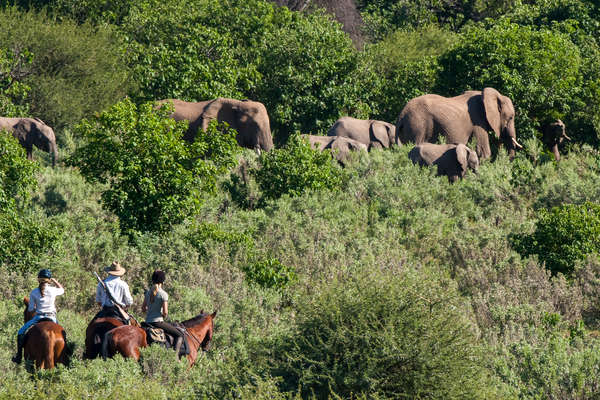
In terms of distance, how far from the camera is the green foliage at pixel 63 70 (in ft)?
90.5

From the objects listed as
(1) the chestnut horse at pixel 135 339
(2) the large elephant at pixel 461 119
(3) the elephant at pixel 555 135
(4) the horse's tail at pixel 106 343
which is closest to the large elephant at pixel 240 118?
(2) the large elephant at pixel 461 119

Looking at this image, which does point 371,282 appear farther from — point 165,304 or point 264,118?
point 264,118

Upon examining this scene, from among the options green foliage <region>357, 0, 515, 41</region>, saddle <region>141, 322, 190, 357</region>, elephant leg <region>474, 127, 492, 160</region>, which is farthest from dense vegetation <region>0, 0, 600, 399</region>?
green foliage <region>357, 0, 515, 41</region>

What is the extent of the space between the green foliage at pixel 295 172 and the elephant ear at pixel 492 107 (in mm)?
6389

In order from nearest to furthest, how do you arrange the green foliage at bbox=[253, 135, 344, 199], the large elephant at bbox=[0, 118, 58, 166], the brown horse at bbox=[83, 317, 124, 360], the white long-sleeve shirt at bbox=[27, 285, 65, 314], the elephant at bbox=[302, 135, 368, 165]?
1. the brown horse at bbox=[83, 317, 124, 360]
2. the white long-sleeve shirt at bbox=[27, 285, 65, 314]
3. the green foliage at bbox=[253, 135, 344, 199]
4. the elephant at bbox=[302, 135, 368, 165]
5. the large elephant at bbox=[0, 118, 58, 166]

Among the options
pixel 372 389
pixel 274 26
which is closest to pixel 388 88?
pixel 274 26

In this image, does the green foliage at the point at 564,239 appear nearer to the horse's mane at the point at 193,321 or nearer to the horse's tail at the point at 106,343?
the horse's mane at the point at 193,321

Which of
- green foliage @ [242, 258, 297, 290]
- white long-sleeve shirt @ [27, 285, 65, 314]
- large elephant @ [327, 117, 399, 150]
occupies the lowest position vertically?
large elephant @ [327, 117, 399, 150]

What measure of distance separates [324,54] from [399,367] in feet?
68.2

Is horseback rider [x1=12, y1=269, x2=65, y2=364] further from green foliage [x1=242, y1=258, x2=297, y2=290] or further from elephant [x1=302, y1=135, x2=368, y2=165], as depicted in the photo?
elephant [x1=302, y1=135, x2=368, y2=165]

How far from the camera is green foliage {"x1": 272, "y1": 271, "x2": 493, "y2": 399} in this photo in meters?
9.65

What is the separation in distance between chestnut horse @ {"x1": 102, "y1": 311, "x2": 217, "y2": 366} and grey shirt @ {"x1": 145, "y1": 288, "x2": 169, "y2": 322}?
0.34 m

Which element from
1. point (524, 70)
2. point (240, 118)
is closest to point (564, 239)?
point (240, 118)

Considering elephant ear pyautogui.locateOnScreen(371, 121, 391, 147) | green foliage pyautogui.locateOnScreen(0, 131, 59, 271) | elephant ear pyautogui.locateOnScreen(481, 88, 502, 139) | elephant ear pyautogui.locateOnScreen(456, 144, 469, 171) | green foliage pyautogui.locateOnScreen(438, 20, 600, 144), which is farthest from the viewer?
green foliage pyautogui.locateOnScreen(438, 20, 600, 144)
